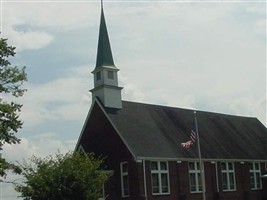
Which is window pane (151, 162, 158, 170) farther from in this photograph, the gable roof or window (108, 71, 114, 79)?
window (108, 71, 114, 79)

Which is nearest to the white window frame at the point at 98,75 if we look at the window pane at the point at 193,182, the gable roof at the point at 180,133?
the gable roof at the point at 180,133

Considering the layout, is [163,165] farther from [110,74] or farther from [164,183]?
[110,74]

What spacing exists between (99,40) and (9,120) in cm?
2450

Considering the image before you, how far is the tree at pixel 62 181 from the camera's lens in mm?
32406

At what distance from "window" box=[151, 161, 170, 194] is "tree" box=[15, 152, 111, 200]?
8.37 meters

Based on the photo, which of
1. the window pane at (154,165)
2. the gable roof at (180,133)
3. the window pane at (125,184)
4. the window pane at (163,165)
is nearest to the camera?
the window pane at (154,165)

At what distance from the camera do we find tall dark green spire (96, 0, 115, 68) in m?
45.5

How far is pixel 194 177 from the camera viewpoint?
1754 inches

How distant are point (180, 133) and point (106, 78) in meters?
8.18

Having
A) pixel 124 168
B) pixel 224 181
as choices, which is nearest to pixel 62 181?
pixel 124 168

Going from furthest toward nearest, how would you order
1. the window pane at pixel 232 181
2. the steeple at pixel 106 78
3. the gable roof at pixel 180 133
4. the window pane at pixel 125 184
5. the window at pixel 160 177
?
the window pane at pixel 232 181 < the steeple at pixel 106 78 < the gable roof at pixel 180 133 < the window pane at pixel 125 184 < the window at pixel 160 177

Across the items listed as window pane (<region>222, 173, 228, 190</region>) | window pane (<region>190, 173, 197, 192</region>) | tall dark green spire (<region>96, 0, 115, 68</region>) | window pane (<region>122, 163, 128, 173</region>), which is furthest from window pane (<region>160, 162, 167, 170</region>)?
tall dark green spire (<region>96, 0, 115, 68</region>)

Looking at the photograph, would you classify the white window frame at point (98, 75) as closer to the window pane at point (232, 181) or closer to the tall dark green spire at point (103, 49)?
the tall dark green spire at point (103, 49)

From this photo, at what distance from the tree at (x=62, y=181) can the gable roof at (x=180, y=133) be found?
7445mm
